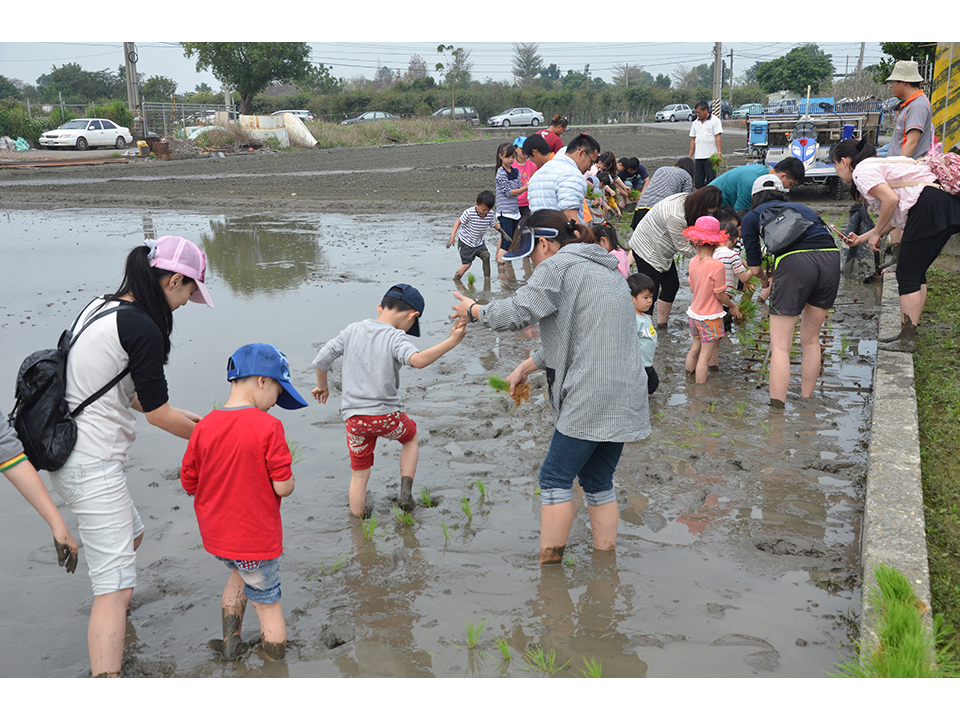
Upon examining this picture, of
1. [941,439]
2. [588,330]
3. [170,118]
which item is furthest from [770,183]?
[170,118]

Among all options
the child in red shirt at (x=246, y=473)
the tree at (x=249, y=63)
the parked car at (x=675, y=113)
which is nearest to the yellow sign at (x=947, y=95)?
the child in red shirt at (x=246, y=473)

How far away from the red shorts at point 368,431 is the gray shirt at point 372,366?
37 mm

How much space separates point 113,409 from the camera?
10.4 ft

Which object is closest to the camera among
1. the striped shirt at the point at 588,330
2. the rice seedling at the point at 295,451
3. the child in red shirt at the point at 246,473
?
the child in red shirt at the point at 246,473

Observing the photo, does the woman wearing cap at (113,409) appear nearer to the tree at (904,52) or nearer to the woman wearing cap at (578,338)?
the woman wearing cap at (578,338)

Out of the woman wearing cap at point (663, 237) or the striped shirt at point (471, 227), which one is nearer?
the woman wearing cap at point (663, 237)

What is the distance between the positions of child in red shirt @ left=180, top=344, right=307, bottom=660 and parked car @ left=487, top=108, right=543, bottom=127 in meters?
56.6

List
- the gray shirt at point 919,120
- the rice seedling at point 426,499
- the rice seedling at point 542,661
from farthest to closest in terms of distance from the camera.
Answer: the gray shirt at point 919,120 < the rice seedling at point 426,499 < the rice seedling at point 542,661

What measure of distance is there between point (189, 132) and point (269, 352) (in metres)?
41.4

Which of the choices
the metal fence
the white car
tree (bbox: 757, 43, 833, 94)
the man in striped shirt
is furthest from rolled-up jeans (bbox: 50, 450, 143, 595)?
tree (bbox: 757, 43, 833, 94)

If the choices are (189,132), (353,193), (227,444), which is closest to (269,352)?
(227,444)

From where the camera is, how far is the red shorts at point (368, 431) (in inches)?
171

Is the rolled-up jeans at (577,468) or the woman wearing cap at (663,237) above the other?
the woman wearing cap at (663,237)

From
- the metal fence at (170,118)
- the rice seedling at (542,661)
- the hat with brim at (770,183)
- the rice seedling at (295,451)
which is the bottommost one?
the rice seedling at (542,661)
